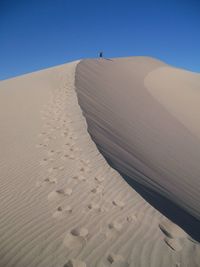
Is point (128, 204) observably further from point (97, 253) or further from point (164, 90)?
point (164, 90)

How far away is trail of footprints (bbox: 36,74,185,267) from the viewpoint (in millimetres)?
3348

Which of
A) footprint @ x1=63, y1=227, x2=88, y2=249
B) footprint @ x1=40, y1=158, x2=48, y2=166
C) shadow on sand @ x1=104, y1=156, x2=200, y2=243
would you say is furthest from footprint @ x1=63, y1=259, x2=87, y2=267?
footprint @ x1=40, y1=158, x2=48, y2=166

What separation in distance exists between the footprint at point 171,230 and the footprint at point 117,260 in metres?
0.77

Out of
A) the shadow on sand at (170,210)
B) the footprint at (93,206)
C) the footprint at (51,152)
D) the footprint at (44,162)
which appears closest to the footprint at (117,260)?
the footprint at (93,206)

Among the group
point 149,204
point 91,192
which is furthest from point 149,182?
point 91,192

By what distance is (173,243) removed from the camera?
11.1 ft

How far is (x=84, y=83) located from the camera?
12211 mm

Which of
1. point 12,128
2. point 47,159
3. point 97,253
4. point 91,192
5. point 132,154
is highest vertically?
point 12,128

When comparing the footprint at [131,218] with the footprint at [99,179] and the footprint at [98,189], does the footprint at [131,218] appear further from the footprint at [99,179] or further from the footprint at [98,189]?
the footprint at [99,179]

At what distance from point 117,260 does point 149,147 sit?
4213 millimetres

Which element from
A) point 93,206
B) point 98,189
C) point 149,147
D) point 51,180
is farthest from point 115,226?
point 149,147

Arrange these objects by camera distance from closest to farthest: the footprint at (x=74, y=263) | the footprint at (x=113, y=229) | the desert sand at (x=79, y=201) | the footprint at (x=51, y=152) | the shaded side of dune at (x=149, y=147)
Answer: the footprint at (x=74, y=263) → the desert sand at (x=79, y=201) → the footprint at (x=113, y=229) → the shaded side of dune at (x=149, y=147) → the footprint at (x=51, y=152)

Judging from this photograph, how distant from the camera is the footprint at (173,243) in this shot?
3307mm

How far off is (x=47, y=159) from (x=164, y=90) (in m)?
13.4
